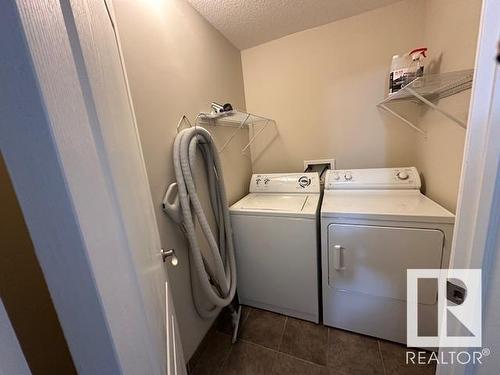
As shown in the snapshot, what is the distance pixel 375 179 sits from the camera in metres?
1.81

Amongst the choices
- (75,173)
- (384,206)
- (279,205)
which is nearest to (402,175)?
(384,206)


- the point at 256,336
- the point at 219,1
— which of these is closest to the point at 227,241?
the point at 256,336

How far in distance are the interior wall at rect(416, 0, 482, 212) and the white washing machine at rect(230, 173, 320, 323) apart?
83 centimetres

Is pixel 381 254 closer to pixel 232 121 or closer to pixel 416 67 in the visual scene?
pixel 416 67

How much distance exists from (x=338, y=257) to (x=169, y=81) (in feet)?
5.33

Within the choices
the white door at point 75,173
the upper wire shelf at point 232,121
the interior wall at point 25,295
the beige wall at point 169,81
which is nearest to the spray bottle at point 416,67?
the upper wire shelf at point 232,121

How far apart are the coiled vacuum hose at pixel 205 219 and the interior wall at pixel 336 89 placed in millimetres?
1013

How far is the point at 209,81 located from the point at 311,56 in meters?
1.08

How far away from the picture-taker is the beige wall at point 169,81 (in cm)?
111

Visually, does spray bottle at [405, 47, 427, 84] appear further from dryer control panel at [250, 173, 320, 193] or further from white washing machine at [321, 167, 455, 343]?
dryer control panel at [250, 173, 320, 193]

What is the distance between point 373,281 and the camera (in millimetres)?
1431

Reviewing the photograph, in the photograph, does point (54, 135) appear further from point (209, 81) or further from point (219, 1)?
point (219, 1)

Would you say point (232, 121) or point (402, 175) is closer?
point (402, 175)

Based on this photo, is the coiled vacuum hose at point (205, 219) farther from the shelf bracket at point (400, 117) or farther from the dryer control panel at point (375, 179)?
the shelf bracket at point (400, 117)
